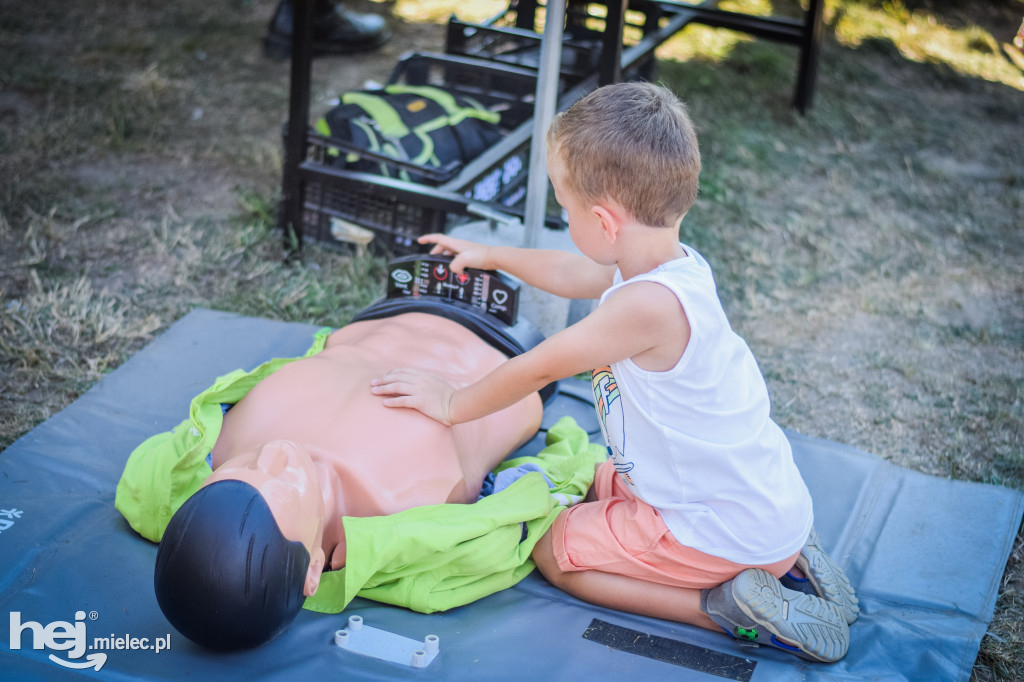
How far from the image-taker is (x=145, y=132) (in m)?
4.35

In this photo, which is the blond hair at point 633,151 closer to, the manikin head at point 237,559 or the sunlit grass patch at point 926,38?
the manikin head at point 237,559

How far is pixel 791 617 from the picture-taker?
5.46 ft

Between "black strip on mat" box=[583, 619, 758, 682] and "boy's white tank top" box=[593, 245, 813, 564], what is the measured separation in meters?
0.18

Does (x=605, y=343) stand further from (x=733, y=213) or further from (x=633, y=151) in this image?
(x=733, y=213)

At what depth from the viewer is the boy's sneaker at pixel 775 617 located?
1646 mm

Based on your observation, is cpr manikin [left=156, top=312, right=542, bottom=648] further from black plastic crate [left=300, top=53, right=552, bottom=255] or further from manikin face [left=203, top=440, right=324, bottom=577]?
black plastic crate [left=300, top=53, right=552, bottom=255]

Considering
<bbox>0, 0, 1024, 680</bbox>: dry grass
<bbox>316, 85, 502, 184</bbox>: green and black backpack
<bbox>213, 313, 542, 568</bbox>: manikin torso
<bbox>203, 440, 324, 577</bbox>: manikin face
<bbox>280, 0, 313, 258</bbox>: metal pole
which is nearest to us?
<bbox>203, 440, 324, 577</bbox>: manikin face

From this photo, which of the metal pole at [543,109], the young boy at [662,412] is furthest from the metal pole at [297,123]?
the young boy at [662,412]

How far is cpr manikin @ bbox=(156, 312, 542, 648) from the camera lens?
1367 millimetres

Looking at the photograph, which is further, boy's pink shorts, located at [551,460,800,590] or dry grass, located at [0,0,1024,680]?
dry grass, located at [0,0,1024,680]

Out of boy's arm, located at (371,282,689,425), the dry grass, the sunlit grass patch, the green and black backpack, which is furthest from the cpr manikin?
the sunlit grass patch

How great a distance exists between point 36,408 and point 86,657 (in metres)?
1.13

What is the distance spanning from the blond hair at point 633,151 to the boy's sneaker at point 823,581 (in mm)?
752

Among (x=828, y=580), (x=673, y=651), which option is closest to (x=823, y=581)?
(x=828, y=580)
